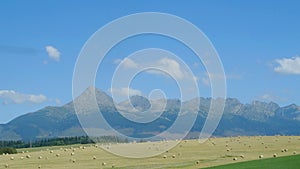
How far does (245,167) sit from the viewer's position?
4356 cm

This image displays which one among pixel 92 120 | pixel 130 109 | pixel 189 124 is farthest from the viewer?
pixel 189 124

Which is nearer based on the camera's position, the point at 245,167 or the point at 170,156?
the point at 245,167

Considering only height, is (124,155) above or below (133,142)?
below

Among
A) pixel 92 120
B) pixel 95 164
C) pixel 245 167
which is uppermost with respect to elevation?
pixel 92 120

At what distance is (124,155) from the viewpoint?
64.2 metres

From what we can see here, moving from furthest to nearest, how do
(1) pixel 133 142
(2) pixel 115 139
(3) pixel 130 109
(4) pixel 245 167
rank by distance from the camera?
(1) pixel 133 142 → (2) pixel 115 139 → (3) pixel 130 109 → (4) pixel 245 167

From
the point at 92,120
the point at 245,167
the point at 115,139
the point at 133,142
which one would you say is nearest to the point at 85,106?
the point at 92,120

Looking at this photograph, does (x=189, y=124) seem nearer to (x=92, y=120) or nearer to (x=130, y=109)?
(x=130, y=109)

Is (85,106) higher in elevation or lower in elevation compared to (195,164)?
higher

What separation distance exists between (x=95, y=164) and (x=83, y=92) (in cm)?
884

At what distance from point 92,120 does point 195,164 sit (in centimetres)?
1083

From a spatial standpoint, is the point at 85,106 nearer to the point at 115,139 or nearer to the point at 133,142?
the point at 115,139

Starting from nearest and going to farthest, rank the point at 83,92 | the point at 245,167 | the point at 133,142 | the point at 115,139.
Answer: the point at 245,167 → the point at 83,92 → the point at 115,139 → the point at 133,142

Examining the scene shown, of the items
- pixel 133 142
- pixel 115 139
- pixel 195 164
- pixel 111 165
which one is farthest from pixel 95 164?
pixel 133 142
